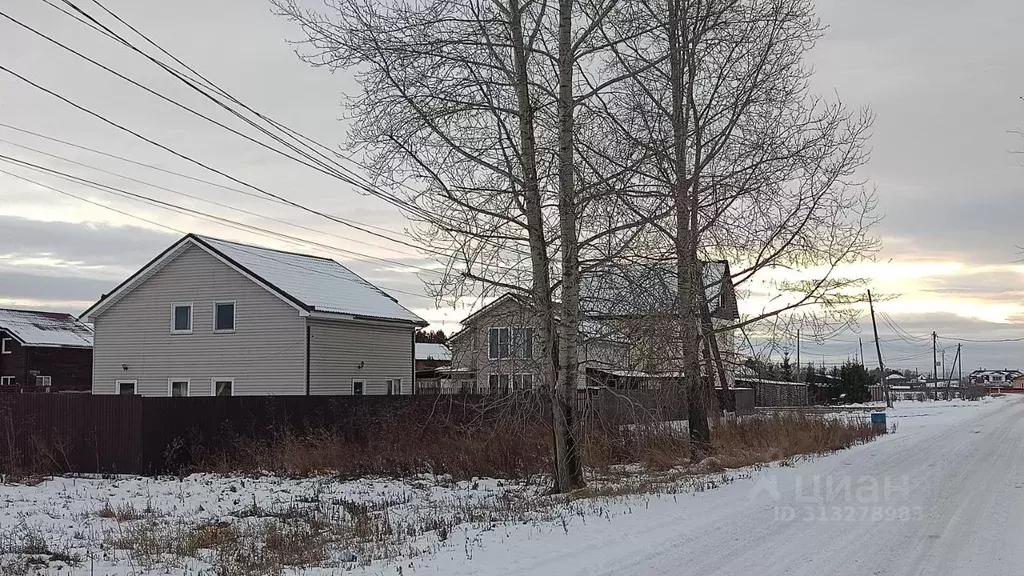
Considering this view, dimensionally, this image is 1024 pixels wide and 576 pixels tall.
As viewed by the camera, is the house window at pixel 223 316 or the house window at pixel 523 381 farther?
the house window at pixel 223 316

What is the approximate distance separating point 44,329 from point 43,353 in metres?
2.01

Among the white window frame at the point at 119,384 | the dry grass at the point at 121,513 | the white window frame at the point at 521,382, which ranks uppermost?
the white window frame at the point at 119,384

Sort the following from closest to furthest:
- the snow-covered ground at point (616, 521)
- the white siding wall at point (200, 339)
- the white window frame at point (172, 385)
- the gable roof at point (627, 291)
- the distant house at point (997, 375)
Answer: the snow-covered ground at point (616, 521) < the gable roof at point (627, 291) < the white siding wall at point (200, 339) < the white window frame at point (172, 385) < the distant house at point (997, 375)

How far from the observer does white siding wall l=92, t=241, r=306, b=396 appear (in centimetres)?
2867

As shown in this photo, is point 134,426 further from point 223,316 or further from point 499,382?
point 499,382

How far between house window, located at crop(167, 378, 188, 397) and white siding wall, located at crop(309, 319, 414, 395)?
4.77 meters

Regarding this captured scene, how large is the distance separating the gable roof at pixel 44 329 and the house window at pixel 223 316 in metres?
24.7

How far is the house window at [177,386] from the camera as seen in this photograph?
2992 cm

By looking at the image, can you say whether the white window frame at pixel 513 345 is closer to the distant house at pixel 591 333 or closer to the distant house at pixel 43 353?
the distant house at pixel 591 333

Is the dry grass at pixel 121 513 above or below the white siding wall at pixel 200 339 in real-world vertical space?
below

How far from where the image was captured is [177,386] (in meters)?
30.1

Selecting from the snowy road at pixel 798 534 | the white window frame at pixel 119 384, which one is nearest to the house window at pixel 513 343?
the snowy road at pixel 798 534

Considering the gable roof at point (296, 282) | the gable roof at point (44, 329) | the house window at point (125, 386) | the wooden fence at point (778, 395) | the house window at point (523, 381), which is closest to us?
the house window at point (523, 381)

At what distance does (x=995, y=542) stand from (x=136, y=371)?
92.2ft
